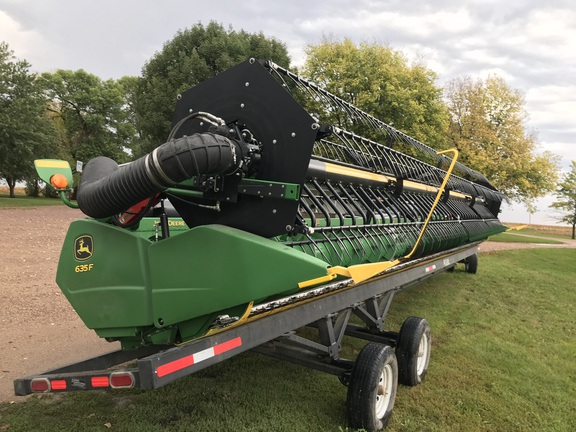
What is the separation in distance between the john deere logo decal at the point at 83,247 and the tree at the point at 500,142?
26.2 meters

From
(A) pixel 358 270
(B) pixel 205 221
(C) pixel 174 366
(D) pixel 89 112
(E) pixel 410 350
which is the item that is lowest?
(E) pixel 410 350

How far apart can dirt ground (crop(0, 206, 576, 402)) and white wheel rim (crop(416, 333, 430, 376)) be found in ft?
11.4

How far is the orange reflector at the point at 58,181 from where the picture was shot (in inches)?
121

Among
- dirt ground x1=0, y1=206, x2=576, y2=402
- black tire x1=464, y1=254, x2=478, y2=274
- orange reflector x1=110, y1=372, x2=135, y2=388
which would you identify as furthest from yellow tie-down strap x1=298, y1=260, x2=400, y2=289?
black tire x1=464, y1=254, x2=478, y2=274

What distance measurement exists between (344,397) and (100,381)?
8.02ft

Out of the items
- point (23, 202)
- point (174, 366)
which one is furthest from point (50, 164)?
point (23, 202)

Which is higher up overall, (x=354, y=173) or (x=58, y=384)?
(x=354, y=173)

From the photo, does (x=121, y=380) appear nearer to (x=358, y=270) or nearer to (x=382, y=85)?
(x=358, y=270)

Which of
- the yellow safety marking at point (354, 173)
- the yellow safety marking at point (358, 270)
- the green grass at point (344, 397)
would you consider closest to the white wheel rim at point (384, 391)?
the green grass at point (344, 397)

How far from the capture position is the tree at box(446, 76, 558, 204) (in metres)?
26.6

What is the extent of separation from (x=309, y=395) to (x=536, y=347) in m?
3.83

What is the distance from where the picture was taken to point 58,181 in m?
3.09

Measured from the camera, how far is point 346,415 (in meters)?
3.56

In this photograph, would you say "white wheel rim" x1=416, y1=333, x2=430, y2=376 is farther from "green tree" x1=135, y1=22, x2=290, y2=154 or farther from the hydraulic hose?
"green tree" x1=135, y1=22, x2=290, y2=154
